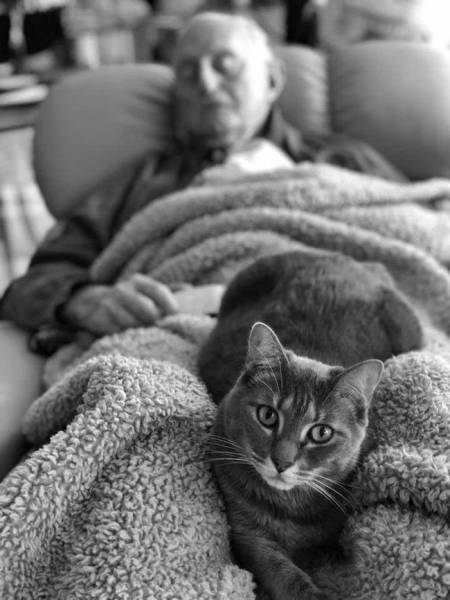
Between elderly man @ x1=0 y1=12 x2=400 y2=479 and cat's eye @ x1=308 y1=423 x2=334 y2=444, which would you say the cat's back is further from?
elderly man @ x1=0 y1=12 x2=400 y2=479

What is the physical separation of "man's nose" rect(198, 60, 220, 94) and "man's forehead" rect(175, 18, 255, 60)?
33 millimetres

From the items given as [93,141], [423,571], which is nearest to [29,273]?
[93,141]

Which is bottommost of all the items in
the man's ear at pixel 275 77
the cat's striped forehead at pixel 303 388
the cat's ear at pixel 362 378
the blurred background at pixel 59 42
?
the blurred background at pixel 59 42

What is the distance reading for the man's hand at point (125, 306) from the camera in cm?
112

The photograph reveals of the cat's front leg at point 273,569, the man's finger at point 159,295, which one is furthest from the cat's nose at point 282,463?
the man's finger at point 159,295

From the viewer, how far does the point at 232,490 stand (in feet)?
2.45

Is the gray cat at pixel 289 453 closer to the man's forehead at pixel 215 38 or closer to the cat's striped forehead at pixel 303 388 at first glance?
the cat's striped forehead at pixel 303 388

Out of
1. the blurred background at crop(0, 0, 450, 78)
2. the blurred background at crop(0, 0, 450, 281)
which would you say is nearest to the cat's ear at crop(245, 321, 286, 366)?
the blurred background at crop(0, 0, 450, 281)

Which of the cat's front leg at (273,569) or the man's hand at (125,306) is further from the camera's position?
the man's hand at (125,306)

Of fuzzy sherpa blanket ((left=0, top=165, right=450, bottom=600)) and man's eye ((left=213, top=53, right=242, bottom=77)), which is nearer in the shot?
fuzzy sherpa blanket ((left=0, top=165, right=450, bottom=600))

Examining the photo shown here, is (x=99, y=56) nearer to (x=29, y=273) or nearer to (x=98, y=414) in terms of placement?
(x=29, y=273)

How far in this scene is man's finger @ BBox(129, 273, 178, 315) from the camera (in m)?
1.12

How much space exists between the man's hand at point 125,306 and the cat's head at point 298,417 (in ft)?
1.32

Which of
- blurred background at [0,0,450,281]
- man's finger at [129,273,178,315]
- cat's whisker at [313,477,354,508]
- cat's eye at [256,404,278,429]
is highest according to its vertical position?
cat's eye at [256,404,278,429]
